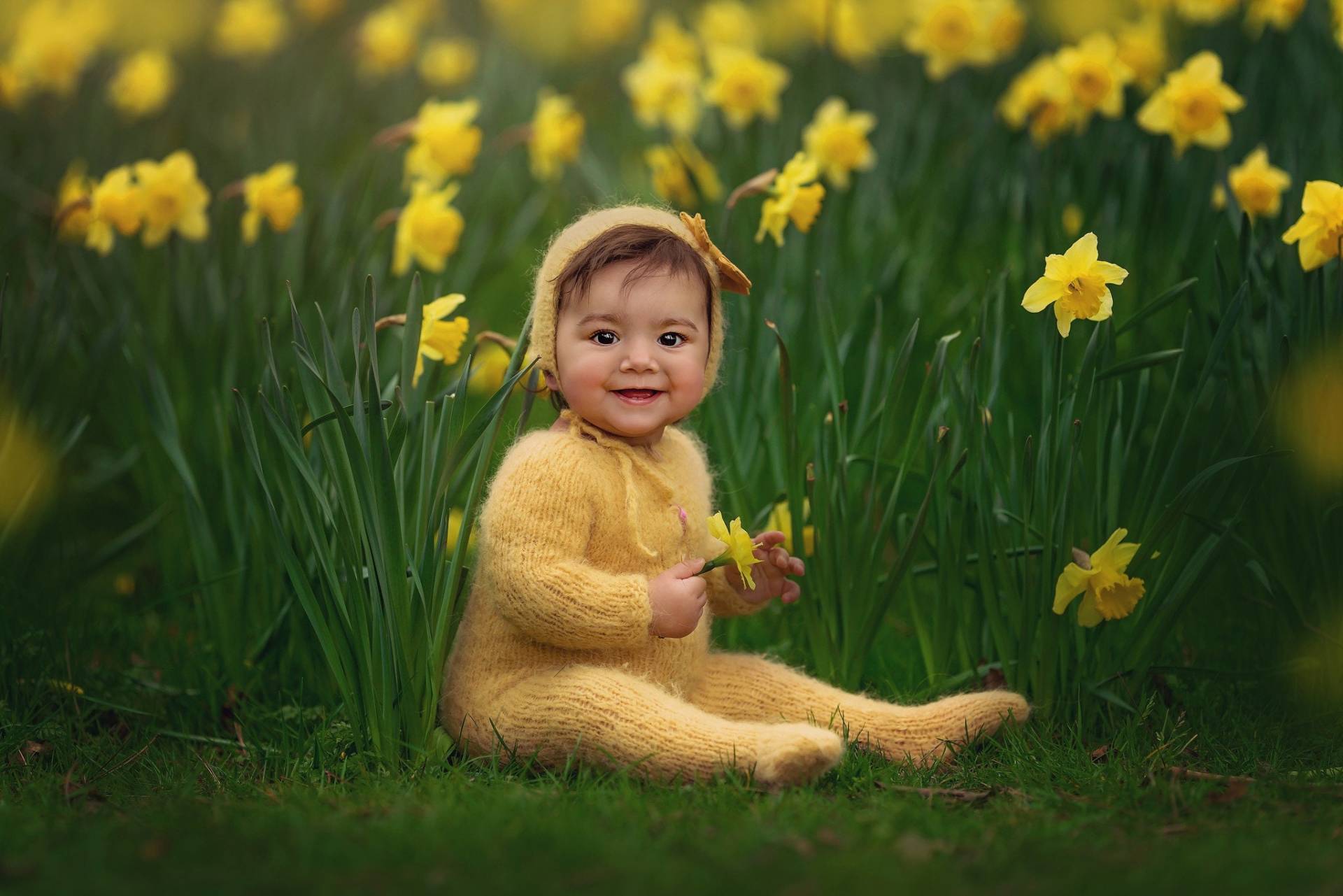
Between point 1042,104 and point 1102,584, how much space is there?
1.97 metres

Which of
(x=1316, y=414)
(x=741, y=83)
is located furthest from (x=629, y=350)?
(x=741, y=83)

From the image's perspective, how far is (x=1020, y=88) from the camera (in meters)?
3.97

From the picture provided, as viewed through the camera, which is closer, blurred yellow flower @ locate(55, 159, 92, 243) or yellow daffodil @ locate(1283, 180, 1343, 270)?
yellow daffodil @ locate(1283, 180, 1343, 270)

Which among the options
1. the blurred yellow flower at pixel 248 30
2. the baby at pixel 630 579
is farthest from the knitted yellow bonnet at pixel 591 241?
the blurred yellow flower at pixel 248 30

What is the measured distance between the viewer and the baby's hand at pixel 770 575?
2.43m

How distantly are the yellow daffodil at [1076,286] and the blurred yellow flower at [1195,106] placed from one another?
41.2 inches

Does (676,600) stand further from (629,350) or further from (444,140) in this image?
(444,140)

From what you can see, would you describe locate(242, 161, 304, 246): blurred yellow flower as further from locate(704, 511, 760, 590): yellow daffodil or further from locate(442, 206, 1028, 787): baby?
locate(704, 511, 760, 590): yellow daffodil

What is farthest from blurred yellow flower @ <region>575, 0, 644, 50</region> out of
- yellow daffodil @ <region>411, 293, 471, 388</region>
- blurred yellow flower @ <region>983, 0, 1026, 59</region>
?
yellow daffodil @ <region>411, 293, 471, 388</region>

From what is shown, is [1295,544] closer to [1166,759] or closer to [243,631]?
[1166,759]

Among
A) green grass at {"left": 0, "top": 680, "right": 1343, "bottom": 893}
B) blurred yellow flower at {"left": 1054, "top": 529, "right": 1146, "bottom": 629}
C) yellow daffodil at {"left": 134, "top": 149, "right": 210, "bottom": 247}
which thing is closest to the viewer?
green grass at {"left": 0, "top": 680, "right": 1343, "bottom": 893}

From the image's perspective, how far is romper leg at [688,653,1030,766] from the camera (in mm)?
2398

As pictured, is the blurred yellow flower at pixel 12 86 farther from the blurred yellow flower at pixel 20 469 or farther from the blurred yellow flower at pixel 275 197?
the blurred yellow flower at pixel 20 469

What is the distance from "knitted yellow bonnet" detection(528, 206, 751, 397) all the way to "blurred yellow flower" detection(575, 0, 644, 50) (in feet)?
16.9
